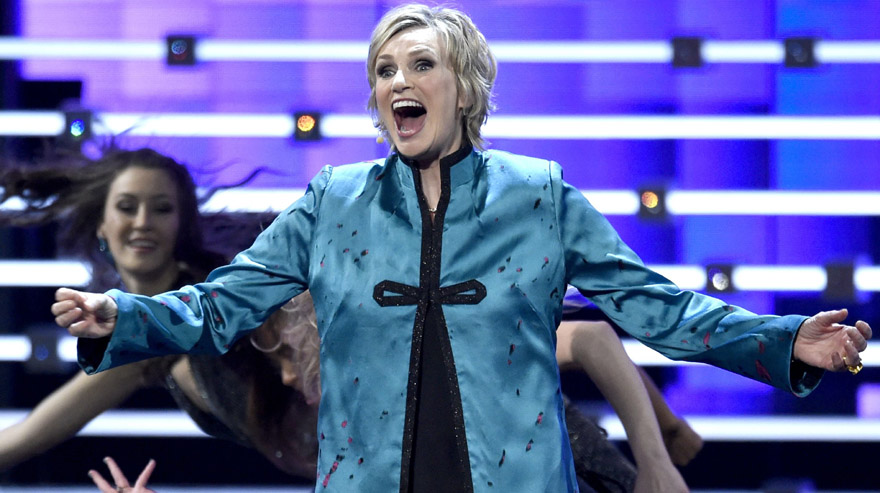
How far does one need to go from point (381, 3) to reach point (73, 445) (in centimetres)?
160

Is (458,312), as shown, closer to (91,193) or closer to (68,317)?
(68,317)

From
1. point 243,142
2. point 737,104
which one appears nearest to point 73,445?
point 243,142

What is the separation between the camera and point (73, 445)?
302 cm

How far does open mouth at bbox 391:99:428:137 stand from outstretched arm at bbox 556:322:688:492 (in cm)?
108

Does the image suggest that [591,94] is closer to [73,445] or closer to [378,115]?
[378,115]

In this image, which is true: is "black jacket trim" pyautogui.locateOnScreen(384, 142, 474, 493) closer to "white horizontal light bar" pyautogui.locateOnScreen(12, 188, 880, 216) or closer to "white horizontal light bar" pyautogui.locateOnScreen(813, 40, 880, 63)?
"white horizontal light bar" pyautogui.locateOnScreen(12, 188, 880, 216)

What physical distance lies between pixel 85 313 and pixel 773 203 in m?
2.09

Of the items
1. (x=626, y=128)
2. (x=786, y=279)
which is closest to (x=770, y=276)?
(x=786, y=279)

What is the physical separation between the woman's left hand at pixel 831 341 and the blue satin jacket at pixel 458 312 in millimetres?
23

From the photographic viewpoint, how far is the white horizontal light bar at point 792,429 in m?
2.92

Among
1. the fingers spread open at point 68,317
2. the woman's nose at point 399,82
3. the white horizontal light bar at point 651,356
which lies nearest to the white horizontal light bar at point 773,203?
the white horizontal light bar at point 651,356

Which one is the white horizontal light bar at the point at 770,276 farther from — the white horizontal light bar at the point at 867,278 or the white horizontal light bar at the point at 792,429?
the white horizontal light bar at the point at 792,429

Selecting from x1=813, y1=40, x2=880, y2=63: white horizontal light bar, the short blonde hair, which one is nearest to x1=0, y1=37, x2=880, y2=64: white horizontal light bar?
x1=813, y1=40, x2=880, y2=63: white horizontal light bar

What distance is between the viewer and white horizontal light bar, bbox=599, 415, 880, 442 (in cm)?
292
